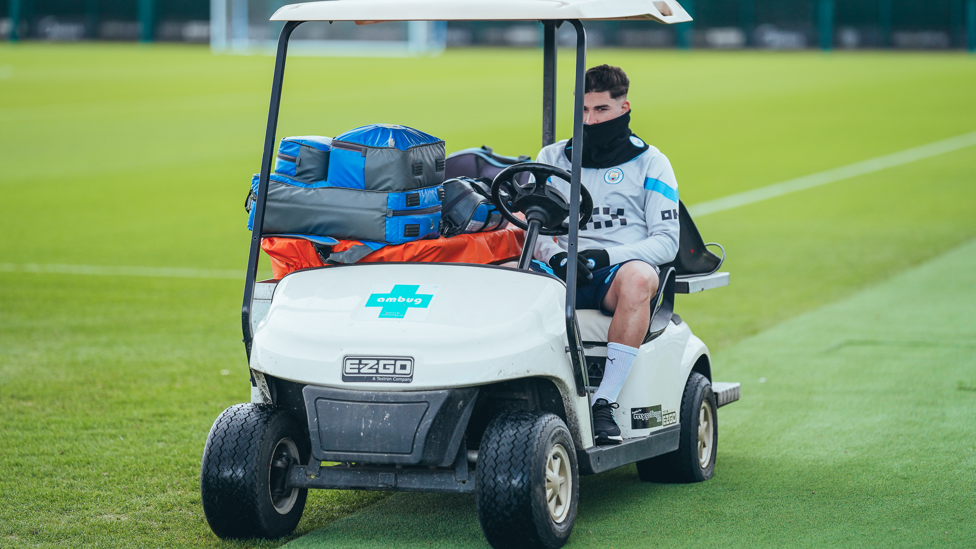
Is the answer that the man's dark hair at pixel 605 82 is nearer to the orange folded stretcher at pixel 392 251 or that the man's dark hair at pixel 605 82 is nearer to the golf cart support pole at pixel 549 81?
the golf cart support pole at pixel 549 81

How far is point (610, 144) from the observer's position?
16.1 ft

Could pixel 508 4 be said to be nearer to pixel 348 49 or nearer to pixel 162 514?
pixel 162 514

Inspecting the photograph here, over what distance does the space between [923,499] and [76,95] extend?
2987cm

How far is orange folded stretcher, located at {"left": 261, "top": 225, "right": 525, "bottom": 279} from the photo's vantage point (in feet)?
14.7

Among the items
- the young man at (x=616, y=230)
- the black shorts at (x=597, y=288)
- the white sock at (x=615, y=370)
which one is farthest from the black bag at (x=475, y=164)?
the white sock at (x=615, y=370)

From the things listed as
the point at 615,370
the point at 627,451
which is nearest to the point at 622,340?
the point at 615,370

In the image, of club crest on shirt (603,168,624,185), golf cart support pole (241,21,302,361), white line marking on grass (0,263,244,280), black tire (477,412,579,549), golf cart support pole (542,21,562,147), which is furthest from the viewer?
white line marking on grass (0,263,244,280)

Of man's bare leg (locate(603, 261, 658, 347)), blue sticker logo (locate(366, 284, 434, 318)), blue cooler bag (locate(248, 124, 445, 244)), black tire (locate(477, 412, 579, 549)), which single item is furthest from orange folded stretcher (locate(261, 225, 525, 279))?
black tire (locate(477, 412, 579, 549))

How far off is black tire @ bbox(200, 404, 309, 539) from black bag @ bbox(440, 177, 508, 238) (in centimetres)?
97

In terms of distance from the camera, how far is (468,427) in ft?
14.3

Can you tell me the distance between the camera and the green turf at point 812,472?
4363mm

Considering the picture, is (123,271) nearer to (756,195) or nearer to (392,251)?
(392,251)

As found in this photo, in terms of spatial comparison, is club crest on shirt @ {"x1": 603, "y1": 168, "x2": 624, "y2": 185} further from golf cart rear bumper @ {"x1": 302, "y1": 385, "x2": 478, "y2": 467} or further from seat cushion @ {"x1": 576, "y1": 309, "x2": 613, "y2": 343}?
golf cart rear bumper @ {"x1": 302, "y1": 385, "x2": 478, "y2": 467}

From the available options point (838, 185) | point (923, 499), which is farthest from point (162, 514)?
point (838, 185)
